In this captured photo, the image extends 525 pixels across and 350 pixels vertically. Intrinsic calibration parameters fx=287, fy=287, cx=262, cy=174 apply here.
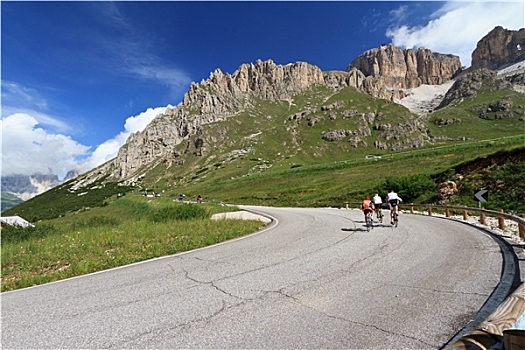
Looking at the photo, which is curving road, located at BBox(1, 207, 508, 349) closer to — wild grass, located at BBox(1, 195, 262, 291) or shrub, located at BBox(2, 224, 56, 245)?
wild grass, located at BBox(1, 195, 262, 291)

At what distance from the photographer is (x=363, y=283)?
21.0ft

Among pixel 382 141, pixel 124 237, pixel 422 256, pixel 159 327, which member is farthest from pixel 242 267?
pixel 382 141

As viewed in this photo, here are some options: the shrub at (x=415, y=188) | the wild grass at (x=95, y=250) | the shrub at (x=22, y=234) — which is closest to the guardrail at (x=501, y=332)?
the wild grass at (x=95, y=250)

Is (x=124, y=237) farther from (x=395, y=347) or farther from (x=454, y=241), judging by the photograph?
(x=454, y=241)

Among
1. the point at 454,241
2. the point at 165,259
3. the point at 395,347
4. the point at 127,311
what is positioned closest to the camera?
the point at 395,347

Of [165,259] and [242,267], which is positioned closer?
[242,267]

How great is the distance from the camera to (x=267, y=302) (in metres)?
5.47

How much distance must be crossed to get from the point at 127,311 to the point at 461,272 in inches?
296

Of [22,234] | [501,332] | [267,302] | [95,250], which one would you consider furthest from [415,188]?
[22,234]

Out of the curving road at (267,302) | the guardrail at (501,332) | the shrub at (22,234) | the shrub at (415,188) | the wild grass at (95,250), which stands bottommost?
the shrub at (22,234)

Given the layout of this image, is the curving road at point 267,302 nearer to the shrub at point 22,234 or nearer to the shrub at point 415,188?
the shrub at point 22,234

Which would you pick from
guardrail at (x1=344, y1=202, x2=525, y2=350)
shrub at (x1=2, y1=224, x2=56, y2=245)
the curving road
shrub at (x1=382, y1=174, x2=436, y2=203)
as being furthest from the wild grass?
shrub at (x1=382, y1=174, x2=436, y2=203)

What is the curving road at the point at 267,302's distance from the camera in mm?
4223

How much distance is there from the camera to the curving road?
13.9 ft
